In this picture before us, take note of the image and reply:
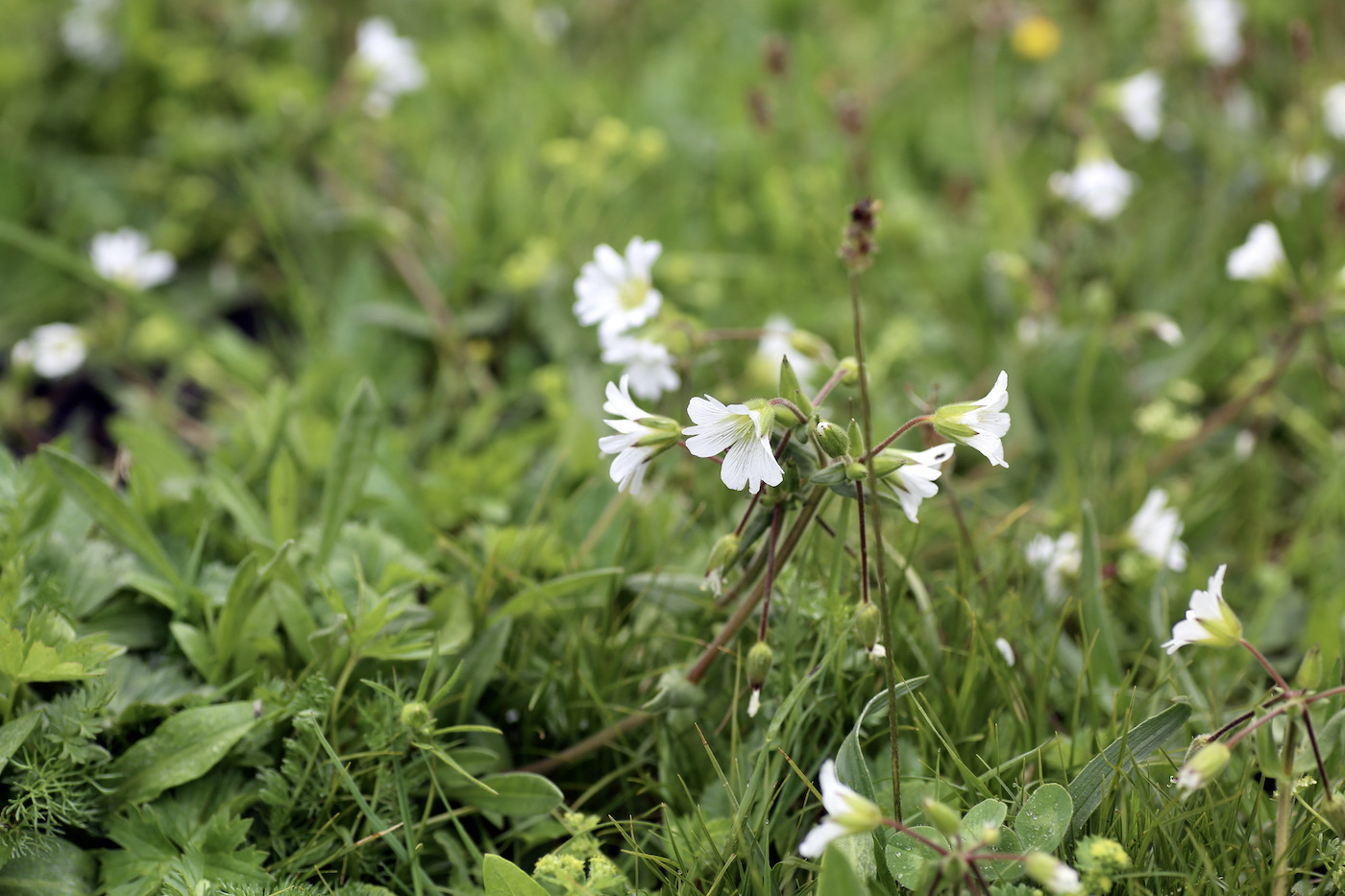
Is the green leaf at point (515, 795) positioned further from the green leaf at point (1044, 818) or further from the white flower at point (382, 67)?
the white flower at point (382, 67)

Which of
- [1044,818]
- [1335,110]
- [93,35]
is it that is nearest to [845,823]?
[1044,818]

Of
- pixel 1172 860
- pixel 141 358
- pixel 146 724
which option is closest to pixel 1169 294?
pixel 1172 860

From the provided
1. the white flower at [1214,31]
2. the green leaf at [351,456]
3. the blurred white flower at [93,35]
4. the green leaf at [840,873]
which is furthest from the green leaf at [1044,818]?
the blurred white flower at [93,35]

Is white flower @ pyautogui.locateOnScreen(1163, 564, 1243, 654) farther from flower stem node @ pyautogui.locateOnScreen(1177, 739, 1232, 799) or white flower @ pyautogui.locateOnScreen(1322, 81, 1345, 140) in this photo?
white flower @ pyautogui.locateOnScreen(1322, 81, 1345, 140)

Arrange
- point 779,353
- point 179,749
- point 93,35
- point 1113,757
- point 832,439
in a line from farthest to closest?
point 93,35 → point 779,353 → point 179,749 → point 1113,757 → point 832,439

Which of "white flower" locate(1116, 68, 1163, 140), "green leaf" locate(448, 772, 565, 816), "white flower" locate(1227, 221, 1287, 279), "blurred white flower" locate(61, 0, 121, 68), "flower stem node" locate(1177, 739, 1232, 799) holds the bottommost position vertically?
"green leaf" locate(448, 772, 565, 816)

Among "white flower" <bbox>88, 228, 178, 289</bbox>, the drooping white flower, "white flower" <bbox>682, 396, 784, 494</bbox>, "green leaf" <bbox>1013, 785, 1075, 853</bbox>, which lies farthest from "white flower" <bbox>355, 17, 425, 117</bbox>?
"green leaf" <bbox>1013, 785, 1075, 853</bbox>

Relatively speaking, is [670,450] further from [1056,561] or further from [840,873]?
[840,873]
